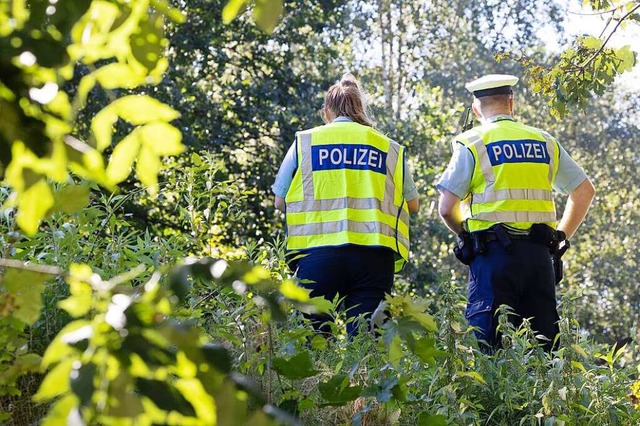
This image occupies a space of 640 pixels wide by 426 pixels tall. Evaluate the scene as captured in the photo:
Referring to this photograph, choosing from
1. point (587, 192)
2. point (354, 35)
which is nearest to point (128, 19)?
point (587, 192)

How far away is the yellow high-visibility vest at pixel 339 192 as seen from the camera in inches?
238

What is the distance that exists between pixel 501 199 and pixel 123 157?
16.9 feet

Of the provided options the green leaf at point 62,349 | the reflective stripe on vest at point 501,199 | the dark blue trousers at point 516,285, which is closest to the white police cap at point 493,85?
the reflective stripe on vest at point 501,199

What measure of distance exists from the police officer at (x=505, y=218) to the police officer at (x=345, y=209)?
0.35 m

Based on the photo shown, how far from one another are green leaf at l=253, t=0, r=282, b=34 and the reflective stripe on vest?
5.09m

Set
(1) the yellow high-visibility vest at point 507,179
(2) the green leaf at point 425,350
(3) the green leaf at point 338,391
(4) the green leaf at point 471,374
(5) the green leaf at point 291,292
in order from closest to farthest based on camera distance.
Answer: (5) the green leaf at point 291,292 → (3) the green leaf at point 338,391 → (2) the green leaf at point 425,350 → (4) the green leaf at point 471,374 → (1) the yellow high-visibility vest at point 507,179

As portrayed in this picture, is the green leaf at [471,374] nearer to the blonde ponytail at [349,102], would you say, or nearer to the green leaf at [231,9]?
the green leaf at [231,9]

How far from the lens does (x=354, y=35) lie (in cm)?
2975

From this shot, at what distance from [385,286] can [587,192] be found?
140cm

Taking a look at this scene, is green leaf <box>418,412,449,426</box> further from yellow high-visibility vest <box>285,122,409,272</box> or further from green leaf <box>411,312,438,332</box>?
yellow high-visibility vest <box>285,122,409,272</box>

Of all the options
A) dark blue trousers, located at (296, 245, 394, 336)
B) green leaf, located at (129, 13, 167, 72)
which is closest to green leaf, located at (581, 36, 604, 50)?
dark blue trousers, located at (296, 245, 394, 336)

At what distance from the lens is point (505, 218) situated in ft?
20.3

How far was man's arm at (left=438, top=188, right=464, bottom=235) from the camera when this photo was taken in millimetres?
6207

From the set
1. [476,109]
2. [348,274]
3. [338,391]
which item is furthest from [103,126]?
[476,109]
